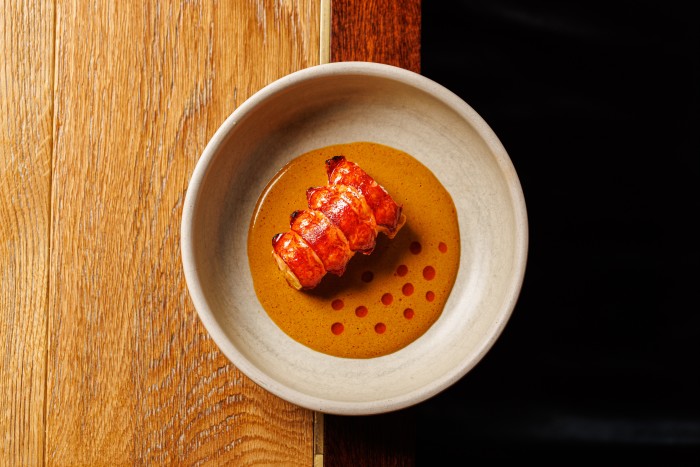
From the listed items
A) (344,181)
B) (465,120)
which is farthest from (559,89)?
(344,181)

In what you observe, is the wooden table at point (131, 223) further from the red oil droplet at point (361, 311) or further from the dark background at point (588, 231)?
the dark background at point (588, 231)

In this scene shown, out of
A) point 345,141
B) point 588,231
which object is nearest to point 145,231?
point 345,141

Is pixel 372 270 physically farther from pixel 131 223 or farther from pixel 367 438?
pixel 131 223

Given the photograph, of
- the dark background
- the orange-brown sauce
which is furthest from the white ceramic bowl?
the dark background

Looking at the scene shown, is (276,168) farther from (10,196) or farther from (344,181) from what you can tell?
(10,196)

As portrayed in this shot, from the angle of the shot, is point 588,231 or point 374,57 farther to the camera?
point 588,231

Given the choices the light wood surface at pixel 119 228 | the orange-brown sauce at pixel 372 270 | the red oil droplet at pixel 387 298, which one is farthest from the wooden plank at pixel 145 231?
the red oil droplet at pixel 387 298
